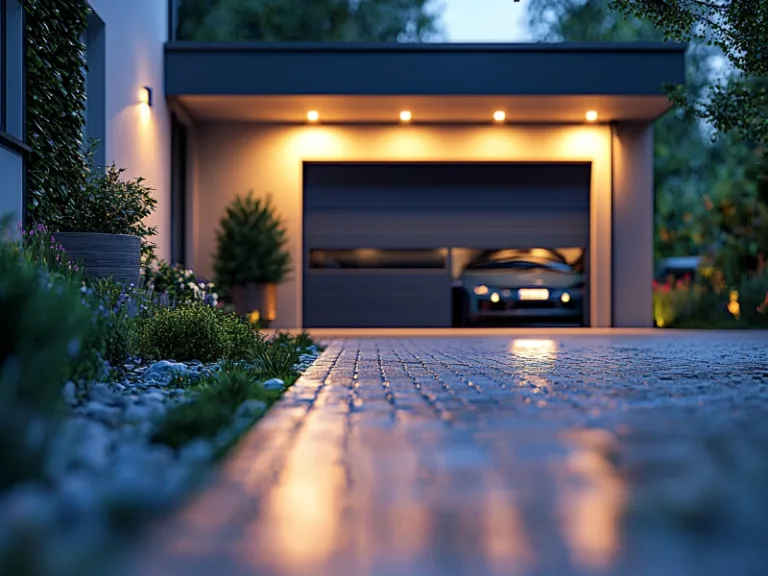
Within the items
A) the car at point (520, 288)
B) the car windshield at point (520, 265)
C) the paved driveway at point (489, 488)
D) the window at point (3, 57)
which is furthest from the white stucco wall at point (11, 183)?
the car windshield at point (520, 265)

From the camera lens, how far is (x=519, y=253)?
45.4 feet

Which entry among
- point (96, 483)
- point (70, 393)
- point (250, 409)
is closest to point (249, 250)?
point (70, 393)

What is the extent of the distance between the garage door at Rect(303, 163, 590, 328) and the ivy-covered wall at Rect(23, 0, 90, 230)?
5719 millimetres

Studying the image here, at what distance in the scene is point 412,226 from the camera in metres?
13.8

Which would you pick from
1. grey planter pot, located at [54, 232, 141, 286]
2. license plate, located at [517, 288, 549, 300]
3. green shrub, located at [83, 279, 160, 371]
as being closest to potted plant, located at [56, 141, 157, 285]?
grey planter pot, located at [54, 232, 141, 286]

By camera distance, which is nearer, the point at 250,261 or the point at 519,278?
the point at 250,261

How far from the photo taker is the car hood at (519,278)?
13.7 meters

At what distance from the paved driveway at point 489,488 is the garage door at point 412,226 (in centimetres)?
900

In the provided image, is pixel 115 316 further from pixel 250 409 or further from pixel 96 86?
pixel 96 86

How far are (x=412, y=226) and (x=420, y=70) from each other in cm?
281

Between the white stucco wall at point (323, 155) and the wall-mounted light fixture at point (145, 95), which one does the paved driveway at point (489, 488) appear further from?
the white stucco wall at point (323, 155)

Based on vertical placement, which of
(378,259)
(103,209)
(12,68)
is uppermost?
(12,68)

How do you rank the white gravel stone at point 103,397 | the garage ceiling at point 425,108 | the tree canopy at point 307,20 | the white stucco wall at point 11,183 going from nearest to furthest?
the white gravel stone at point 103,397
the white stucco wall at point 11,183
the garage ceiling at point 425,108
the tree canopy at point 307,20

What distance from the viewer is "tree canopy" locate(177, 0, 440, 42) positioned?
18.1 meters
